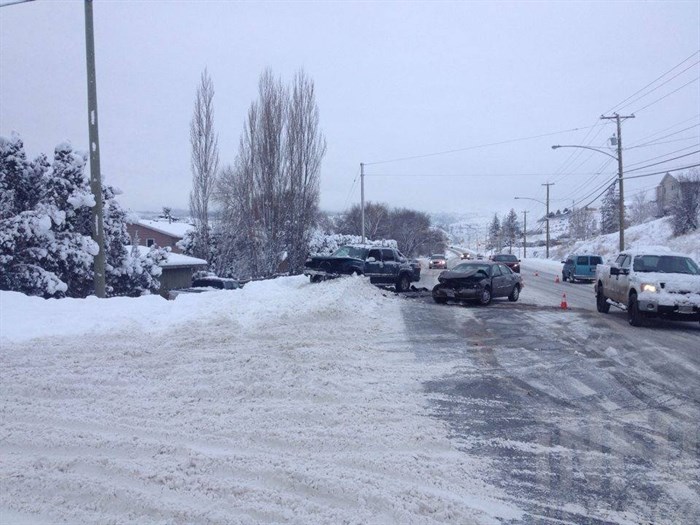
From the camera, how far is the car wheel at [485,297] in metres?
19.7

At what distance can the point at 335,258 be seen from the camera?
78.9 feet

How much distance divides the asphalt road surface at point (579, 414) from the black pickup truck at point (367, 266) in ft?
31.7

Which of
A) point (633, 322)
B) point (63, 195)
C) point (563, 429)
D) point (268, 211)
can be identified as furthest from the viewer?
point (268, 211)

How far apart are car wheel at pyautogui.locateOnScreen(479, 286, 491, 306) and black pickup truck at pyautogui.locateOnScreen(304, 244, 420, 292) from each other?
18.2 ft

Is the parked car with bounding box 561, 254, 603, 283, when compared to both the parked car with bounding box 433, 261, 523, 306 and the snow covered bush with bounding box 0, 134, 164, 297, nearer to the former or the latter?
the parked car with bounding box 433, 261, 523, 306

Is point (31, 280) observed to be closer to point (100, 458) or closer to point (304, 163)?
point (100, 458)

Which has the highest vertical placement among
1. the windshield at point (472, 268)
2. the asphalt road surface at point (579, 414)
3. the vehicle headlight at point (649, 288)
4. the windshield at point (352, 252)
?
the windshield at point (352, 252)

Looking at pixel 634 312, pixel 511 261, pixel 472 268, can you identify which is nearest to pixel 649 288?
pixel 634 312

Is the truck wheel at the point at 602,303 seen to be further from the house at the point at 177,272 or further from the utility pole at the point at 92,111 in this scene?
the house at the point at 177,272

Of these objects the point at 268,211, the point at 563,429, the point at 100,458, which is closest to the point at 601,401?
the point at 563,429

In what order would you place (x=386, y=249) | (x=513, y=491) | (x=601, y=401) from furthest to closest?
1. (x=386, y=249)
2. (x=601, y=401)
3. (x=513, y=491)

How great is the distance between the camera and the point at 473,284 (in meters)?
19.7

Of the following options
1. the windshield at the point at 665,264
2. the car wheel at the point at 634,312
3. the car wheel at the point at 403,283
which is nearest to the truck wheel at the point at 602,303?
the windshield at the point at 665,264

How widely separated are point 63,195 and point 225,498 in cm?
1873
